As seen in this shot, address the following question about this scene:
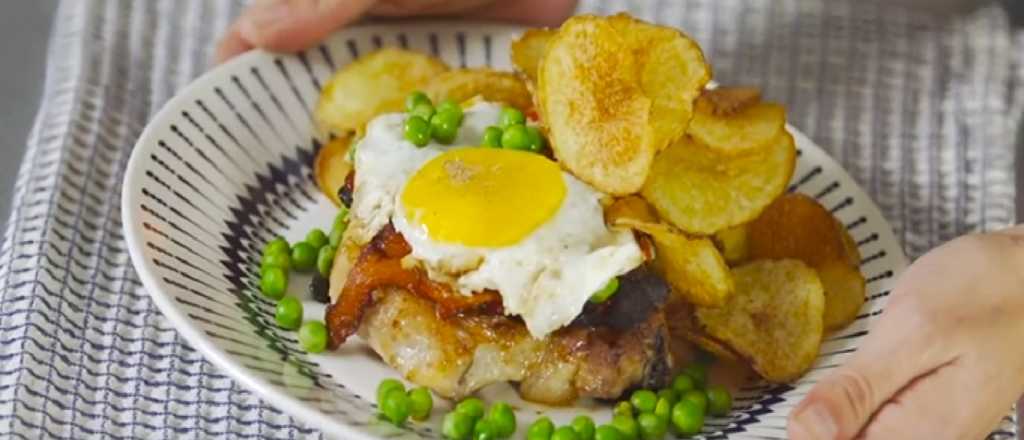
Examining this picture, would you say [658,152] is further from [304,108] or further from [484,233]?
[304,108]

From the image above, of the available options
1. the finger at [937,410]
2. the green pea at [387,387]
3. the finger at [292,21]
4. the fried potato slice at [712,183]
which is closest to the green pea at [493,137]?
the fried potato slice at [712,183]

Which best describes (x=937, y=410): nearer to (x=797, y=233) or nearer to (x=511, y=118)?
(x=797, y=233)

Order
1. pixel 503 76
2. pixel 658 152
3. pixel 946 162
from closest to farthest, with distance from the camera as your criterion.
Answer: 1. pixel 658 152
2. pixel 503 76
3. pixel 946 162

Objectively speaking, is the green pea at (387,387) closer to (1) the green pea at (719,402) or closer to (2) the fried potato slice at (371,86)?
(1) the green pea at (719,402)

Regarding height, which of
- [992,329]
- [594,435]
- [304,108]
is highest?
[304,108]

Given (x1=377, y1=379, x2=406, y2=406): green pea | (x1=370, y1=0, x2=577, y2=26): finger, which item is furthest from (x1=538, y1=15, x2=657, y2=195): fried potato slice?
(x1=370, y1=0, x2=577, y2=26): finger

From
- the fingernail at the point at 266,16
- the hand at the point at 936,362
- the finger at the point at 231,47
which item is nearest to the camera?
the hand at the point at 936,362

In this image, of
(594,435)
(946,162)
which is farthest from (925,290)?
(946,162)
